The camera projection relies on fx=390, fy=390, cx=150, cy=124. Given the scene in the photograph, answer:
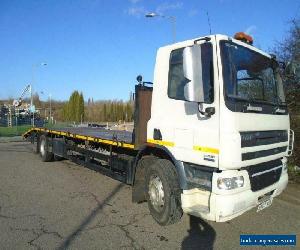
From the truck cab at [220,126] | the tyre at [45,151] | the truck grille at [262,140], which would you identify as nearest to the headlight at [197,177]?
the truck cab at [220,126]

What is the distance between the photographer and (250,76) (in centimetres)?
584

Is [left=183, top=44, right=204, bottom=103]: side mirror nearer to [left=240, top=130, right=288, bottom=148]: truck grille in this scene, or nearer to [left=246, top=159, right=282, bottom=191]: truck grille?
[left=240, top=130, right=288, bottom=148]: truck grille

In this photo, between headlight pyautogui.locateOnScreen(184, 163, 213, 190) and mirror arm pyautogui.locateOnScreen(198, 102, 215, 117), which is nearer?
mirror arm pyautogui.locateOnScreen(198, 102, 215, 117)

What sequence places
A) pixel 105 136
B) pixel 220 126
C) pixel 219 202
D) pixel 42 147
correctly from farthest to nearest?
pixel 42 147, pixel 105 136, pixel 220 126, pixel 219 202

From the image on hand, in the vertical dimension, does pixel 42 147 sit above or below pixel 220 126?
below

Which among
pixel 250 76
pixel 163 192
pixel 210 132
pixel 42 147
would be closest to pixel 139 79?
pixel 250 76

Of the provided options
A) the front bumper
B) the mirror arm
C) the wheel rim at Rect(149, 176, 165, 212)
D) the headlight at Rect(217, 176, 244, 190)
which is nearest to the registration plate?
the front bumper

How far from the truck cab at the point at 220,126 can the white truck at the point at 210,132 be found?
0.5 inches

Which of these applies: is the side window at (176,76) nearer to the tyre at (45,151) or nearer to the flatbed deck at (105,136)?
the flatbed deck at (105,136)

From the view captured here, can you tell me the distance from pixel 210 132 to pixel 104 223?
2.35m

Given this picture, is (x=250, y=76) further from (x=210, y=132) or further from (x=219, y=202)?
(x=219, y=202)

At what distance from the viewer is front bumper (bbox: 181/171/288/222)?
484 cm

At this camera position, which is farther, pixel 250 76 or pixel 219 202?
pixel 250 76

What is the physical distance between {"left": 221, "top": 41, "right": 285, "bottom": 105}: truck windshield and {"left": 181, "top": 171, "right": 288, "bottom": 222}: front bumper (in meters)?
1.26
